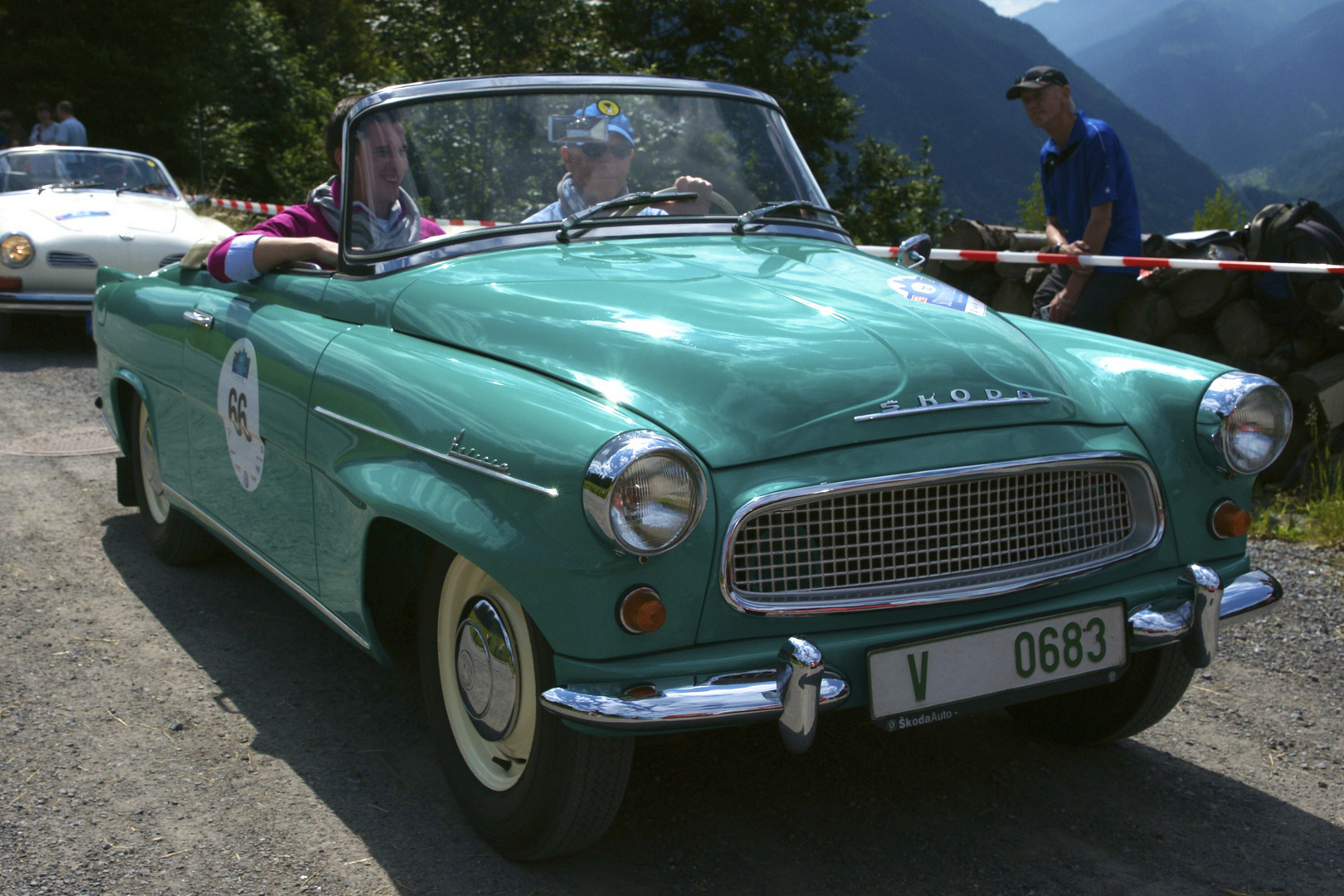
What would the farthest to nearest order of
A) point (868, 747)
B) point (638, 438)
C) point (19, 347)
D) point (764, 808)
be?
point (19, 347) < point (868, 747) < point (764, 808) < point (638, 438)

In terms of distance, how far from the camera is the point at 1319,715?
344cm

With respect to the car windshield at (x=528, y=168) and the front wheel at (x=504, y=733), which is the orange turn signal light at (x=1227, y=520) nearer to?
the front wheel at (x=504, y=733)

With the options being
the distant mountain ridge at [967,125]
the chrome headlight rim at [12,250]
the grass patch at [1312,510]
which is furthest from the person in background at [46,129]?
Answer: the distant mountain ridge at [967,125]

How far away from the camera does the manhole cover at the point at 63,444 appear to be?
600 centimetres

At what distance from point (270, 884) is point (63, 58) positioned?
85.6ft

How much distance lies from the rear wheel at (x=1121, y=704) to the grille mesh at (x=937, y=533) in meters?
0.46

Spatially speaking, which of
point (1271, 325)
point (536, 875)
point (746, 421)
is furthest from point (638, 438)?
point (1271, 325)

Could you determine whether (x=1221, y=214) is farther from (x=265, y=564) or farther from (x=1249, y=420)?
(x=265, y=564)

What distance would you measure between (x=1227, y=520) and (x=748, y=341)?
3.89ft

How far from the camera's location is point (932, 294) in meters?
3.08

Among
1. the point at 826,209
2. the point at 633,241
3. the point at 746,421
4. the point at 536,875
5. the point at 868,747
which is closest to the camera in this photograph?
the point at 746,421

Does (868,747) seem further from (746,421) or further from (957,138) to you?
(957,138)

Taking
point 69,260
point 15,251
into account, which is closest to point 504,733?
point 69,260

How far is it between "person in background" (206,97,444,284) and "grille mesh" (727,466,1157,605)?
1588 mm
